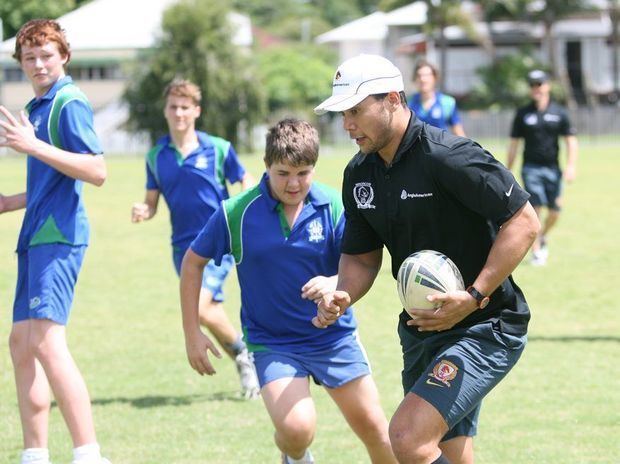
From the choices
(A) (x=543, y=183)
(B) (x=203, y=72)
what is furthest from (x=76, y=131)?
(B) (x=203, y=72)

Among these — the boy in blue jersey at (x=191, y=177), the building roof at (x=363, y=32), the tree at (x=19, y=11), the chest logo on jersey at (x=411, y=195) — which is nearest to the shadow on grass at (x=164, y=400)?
the boy in blue jersey at (x=191, y=177)

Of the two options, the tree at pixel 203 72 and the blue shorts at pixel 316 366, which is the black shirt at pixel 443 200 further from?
the tree at pixel 203 72

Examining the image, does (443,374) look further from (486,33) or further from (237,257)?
(486,33)

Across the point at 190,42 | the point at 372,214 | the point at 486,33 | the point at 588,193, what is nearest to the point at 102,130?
the point at 190,42

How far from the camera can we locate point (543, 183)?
14570 mm

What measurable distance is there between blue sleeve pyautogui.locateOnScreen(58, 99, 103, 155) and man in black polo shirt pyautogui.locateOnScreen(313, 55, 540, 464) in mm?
1535

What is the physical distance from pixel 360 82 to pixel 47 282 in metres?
2.06

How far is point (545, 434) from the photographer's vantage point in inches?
275

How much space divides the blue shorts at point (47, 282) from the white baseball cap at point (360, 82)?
5.86ft

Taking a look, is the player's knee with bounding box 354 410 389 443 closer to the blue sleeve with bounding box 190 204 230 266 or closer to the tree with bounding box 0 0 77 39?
the blue sleeve with bounding box 190 204 230 266

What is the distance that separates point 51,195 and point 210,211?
108 inches

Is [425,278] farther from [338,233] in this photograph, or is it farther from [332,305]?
[338,233]

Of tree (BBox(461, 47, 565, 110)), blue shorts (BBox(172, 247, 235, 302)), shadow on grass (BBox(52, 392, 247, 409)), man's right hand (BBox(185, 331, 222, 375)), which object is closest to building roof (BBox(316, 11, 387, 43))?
tree (BBox(461, 47, 565, 110))

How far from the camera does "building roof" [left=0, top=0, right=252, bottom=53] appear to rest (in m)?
64.9
